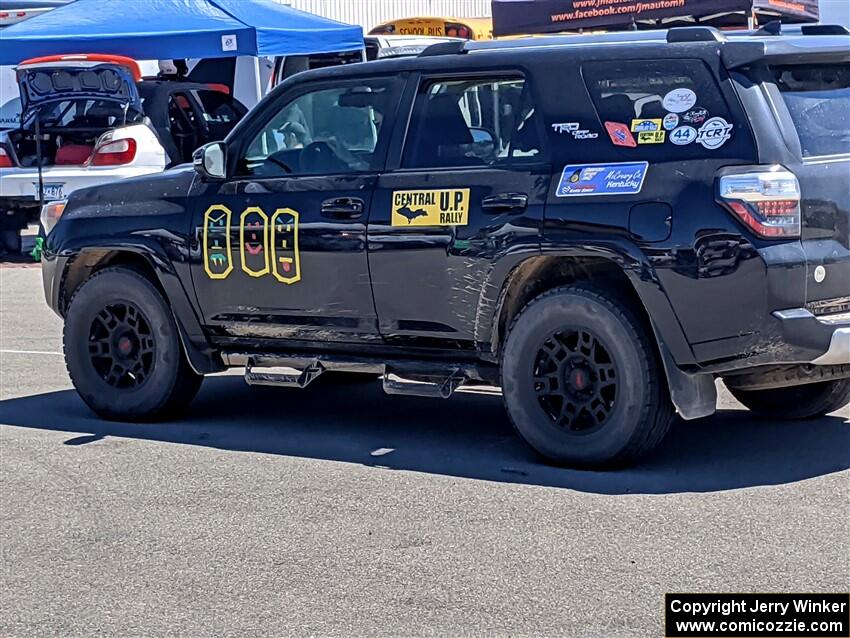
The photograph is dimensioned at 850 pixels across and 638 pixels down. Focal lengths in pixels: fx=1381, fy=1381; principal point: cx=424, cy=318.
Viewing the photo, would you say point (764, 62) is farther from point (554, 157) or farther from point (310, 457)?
point (310, 457)

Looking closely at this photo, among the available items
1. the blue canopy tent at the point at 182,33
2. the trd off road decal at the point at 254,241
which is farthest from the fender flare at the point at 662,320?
the blue canopy tent at the point at 182,33

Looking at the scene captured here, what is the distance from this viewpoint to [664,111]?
605 centimetres

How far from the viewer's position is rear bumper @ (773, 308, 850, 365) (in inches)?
225

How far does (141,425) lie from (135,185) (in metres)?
1.32

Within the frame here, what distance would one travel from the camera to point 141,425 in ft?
24.9

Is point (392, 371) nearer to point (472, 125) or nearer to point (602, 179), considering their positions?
point (472, 125)

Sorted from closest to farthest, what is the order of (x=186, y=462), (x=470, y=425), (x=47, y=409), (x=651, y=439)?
(x=651, y=439) < (x=186, y=462) < (x=470, y=425) < (x=47, y=409)

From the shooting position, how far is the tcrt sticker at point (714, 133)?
5875 millimetres

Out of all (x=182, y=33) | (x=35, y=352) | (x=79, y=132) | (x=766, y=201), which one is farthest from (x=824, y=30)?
(x=182, y=33)

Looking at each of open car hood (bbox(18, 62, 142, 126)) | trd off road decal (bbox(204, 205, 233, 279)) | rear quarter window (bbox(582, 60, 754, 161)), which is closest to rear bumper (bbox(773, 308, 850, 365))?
rear quarter window (bbox(582, 60, 754, 161))

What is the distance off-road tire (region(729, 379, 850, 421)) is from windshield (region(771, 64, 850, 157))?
1.39m

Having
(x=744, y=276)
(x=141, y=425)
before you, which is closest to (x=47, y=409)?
(x=141, y=425)

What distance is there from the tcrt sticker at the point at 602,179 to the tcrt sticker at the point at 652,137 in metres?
0.11

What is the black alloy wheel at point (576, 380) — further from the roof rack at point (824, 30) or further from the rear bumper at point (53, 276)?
the rear bumper at point (53, 276)
